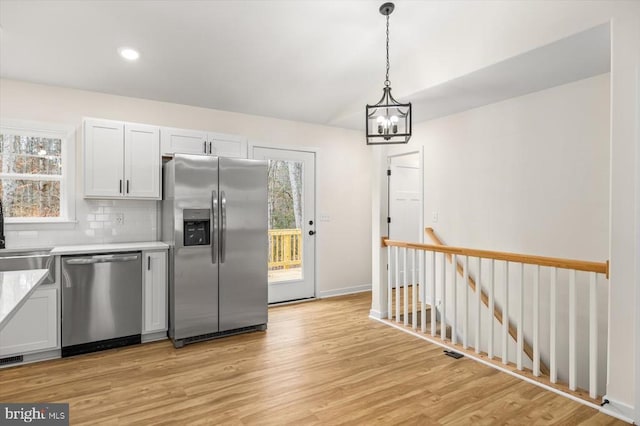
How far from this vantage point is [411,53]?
12.6 ft

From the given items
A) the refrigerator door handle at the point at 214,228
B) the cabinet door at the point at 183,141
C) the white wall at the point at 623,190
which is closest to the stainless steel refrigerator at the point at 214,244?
the refrigerator door handle at the point at 214,228

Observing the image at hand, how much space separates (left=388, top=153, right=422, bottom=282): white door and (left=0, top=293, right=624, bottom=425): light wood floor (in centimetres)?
239

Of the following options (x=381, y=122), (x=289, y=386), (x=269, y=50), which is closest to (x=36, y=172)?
(x=269, y=50)

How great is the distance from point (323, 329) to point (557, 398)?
7.12ft

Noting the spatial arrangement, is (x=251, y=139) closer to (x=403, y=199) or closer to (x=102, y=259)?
(x=102, y=259)

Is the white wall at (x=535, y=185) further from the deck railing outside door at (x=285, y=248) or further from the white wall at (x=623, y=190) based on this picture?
the deck railing outside door at (x=285, y=248)

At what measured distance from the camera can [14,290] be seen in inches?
60.1

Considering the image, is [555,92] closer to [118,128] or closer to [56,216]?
[118,128]

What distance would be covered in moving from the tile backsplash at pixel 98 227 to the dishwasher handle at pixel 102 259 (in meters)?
0.60

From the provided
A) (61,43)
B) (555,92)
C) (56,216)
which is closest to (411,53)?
(555,92)

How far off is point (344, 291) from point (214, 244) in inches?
99.5

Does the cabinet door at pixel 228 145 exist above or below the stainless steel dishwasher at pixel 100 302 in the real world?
above

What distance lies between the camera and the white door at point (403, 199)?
5738 millimetres

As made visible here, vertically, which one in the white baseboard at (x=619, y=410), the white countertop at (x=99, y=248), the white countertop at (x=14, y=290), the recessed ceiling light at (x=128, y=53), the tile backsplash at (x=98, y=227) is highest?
the recessed ceiling light at (x=128, y=53)
